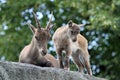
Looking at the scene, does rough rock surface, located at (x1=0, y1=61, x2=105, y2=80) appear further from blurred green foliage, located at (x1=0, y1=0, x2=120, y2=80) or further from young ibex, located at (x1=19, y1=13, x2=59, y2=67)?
blurred green foliage, located at (x1=0, y1=0, x2=120, y2=80)

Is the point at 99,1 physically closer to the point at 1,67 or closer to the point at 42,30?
the point at 42,30

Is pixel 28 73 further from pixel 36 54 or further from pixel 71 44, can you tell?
pixel 71 44

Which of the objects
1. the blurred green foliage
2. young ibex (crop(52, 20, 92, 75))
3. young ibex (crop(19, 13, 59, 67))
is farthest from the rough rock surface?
the blurred green foliage

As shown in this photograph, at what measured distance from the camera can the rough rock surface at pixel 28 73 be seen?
793 centimetres

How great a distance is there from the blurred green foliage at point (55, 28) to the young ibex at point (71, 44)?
656 cm

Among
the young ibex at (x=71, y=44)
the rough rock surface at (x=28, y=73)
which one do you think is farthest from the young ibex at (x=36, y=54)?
the rough rock surface at (x=28, y=73)

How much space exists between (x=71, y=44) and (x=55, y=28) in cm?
800

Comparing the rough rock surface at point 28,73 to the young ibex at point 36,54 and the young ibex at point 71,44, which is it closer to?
the young ibex at point 36,54

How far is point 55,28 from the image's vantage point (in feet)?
60.5

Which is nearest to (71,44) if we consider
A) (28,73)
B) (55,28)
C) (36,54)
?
(36,54)

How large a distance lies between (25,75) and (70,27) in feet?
8.90

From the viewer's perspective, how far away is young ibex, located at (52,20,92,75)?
1022 cm

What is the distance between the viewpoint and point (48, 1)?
20.2m

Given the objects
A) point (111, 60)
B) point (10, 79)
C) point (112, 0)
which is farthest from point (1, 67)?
point (111, 60)
